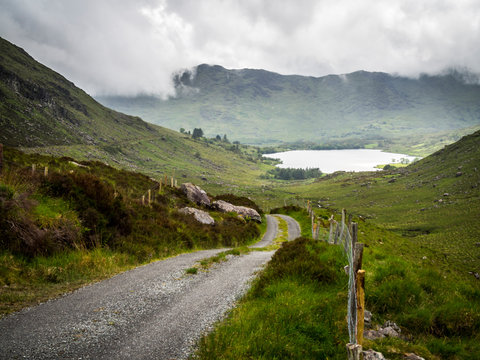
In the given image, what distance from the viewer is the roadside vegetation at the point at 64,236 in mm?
9492

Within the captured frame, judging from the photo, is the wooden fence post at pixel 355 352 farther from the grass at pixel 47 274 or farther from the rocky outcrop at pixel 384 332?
the grass at pixel 47 274

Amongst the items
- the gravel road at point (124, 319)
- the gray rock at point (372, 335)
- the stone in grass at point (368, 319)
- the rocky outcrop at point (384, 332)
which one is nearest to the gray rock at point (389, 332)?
the rocky outcrop at point (384, 332)

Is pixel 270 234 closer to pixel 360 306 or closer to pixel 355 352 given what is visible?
pixel 360 306

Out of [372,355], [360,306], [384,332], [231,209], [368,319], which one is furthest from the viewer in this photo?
[231,209]

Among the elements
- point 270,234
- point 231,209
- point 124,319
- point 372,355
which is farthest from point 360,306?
point 231,209

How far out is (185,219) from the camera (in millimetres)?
25219

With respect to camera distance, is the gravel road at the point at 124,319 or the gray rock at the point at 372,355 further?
the gravel road at the point at 124,319

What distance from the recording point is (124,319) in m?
7.66

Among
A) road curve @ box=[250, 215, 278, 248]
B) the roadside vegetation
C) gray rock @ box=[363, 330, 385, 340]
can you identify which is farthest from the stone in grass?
road curve @ box=[250, 215, 278, 248]

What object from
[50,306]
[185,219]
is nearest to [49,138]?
[185,219]

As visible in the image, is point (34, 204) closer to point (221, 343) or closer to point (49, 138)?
point (221, 343)

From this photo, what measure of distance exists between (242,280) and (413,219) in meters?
109

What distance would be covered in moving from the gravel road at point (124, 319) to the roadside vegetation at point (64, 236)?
106 centimetres

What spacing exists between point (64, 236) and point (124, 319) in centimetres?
662
